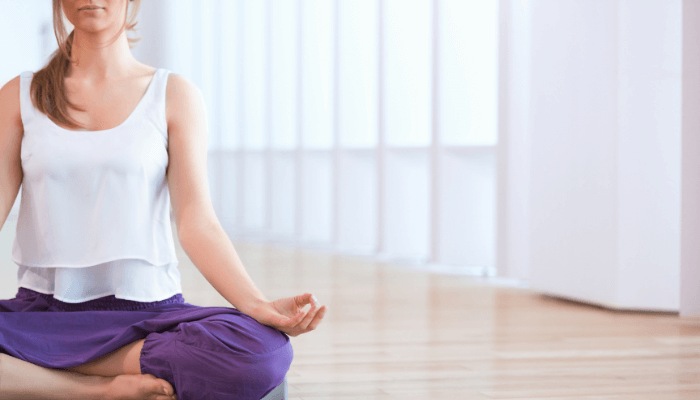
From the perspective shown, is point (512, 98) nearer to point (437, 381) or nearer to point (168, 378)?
point (437, 381)

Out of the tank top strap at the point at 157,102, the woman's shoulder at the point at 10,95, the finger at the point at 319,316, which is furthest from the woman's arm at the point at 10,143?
the finger at the point at 319,316

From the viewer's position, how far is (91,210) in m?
1.93

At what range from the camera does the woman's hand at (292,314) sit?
1737 millimetres

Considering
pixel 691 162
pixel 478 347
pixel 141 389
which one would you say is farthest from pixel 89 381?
pixel 691 162

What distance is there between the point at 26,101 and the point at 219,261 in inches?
18.1

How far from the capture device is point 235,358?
184cm

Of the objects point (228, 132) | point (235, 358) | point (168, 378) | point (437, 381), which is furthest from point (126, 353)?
point (228, 132)

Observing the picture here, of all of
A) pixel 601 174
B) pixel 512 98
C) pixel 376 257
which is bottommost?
pixel 376 257

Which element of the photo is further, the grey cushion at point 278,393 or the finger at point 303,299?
the grey cushion at point 278,393

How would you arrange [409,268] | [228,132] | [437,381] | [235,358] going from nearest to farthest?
[235,358], [437,381], [409,268], [228,132]

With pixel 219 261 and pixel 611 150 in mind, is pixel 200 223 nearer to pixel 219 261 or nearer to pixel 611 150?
pixel 219 261

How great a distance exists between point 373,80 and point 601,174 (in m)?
2.51

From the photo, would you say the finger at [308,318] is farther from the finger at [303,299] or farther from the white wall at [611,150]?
the white wall at [611,150]

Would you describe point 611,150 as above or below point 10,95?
below
